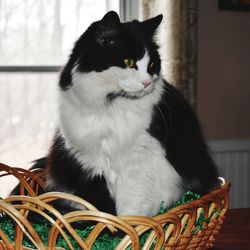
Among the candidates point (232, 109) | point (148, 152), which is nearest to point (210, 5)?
point (232, 109)

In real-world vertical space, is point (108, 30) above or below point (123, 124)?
above

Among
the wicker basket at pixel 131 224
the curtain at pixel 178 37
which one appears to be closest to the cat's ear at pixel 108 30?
the wicker basket at pixel 131 224

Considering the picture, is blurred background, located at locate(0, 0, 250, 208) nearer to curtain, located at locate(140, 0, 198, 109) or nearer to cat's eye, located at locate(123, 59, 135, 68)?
curtain, located at locate(140, 0, 198, 109)

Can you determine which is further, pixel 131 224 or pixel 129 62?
pixel 129 62

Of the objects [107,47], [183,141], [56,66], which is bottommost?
[183,141]

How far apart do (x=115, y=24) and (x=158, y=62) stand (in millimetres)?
177

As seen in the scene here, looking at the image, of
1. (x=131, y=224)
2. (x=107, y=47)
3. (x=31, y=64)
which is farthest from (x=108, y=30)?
(x=31, y=64)

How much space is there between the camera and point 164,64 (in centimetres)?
218

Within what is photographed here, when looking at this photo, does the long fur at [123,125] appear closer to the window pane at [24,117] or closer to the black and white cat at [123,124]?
the black and white cat at [123,124]

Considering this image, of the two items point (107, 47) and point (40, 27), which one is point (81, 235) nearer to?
point (107, 47)

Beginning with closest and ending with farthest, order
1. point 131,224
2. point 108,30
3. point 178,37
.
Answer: point 131,224
point 108,30
point 178,37

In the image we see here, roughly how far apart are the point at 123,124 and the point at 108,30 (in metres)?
0.24

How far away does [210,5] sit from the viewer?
245 cm

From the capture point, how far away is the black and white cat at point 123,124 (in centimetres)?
113
